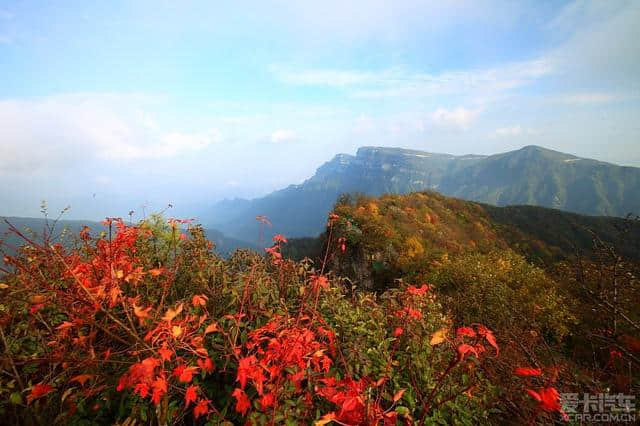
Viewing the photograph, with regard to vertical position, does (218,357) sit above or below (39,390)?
below

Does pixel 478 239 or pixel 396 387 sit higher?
pixel 396 387

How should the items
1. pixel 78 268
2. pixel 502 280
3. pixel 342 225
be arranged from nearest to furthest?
pixel 78 268, pixel 502 280, pixel 342 225

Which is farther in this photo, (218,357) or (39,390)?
(218,357)

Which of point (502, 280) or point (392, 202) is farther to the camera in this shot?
point (392, 202)

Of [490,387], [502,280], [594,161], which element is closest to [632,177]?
[594,161]

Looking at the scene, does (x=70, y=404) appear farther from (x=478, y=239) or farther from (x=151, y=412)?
(x=478, y=239)

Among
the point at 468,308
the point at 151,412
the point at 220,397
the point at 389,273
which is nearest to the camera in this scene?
the point at 151,412

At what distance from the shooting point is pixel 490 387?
3545 millimetres

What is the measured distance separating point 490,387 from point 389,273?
1427 centimetres

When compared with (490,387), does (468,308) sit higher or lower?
lower

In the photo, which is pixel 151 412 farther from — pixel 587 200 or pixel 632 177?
pixel 632 177

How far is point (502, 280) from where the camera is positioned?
13.1 m

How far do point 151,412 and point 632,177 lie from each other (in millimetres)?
240270

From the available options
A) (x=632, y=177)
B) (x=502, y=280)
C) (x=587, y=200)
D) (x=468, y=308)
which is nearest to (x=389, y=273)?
(x=502, y=280)
